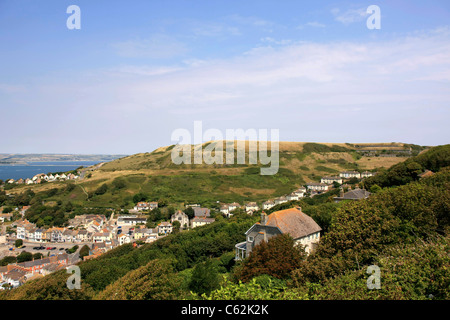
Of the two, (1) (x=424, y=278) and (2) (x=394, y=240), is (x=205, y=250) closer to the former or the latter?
(2) (x=394, y=240)

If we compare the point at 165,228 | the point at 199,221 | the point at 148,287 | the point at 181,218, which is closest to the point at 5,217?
the point at 165,228

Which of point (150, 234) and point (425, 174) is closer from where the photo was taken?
point (425, 174)

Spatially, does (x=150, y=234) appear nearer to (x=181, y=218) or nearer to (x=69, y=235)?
(x=181, y=218)

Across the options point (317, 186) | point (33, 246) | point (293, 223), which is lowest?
point (33, 246)

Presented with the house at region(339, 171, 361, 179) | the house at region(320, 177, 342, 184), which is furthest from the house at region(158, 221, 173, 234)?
the house at region(339, 171, 361, 179)

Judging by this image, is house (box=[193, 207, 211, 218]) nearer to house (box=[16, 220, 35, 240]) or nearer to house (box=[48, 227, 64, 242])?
house (box=[48, 227, 64, 242])
